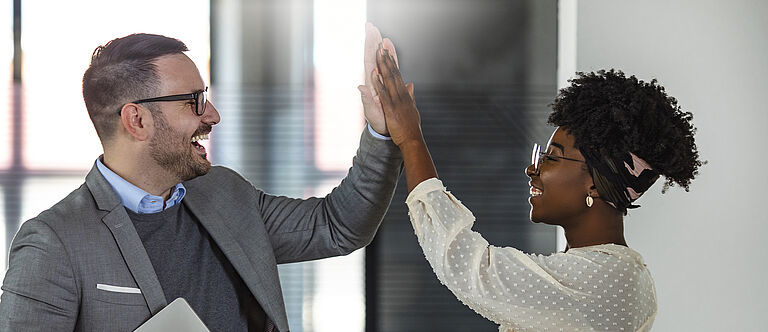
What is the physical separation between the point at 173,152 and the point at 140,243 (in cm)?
26

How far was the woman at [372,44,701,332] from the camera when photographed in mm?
1595

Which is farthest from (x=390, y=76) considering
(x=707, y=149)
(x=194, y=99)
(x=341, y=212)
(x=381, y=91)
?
(x=707, y=149)

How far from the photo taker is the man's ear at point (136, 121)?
1.93 m

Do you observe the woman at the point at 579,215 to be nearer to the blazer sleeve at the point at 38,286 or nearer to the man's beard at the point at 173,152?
the man's beard at the point at 173,152

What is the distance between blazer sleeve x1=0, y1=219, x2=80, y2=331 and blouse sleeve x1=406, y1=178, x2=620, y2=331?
76 centimetres

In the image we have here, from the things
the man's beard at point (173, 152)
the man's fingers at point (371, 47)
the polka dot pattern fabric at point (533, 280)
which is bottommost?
the polka dot pattern fabric at point (533, 280)

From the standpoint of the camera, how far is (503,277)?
1.59 m

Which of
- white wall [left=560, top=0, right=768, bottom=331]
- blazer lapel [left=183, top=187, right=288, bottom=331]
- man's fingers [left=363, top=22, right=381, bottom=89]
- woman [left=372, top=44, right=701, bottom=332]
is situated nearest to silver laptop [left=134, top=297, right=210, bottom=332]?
blazer lapel [left=183, top=187, right=288, bottom=331]

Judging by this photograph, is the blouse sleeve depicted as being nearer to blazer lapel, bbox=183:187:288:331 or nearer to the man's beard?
blazer lapel, bbox=183:187:288:331

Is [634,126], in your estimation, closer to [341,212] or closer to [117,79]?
[341,212]

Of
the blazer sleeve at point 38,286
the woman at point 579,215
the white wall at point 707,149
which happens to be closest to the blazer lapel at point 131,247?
the blazer sleeve at point 38,286

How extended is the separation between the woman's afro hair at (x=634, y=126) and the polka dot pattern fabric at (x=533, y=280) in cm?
22

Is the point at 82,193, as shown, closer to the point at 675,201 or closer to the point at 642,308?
the point at 642,308

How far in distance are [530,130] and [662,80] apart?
60cm
